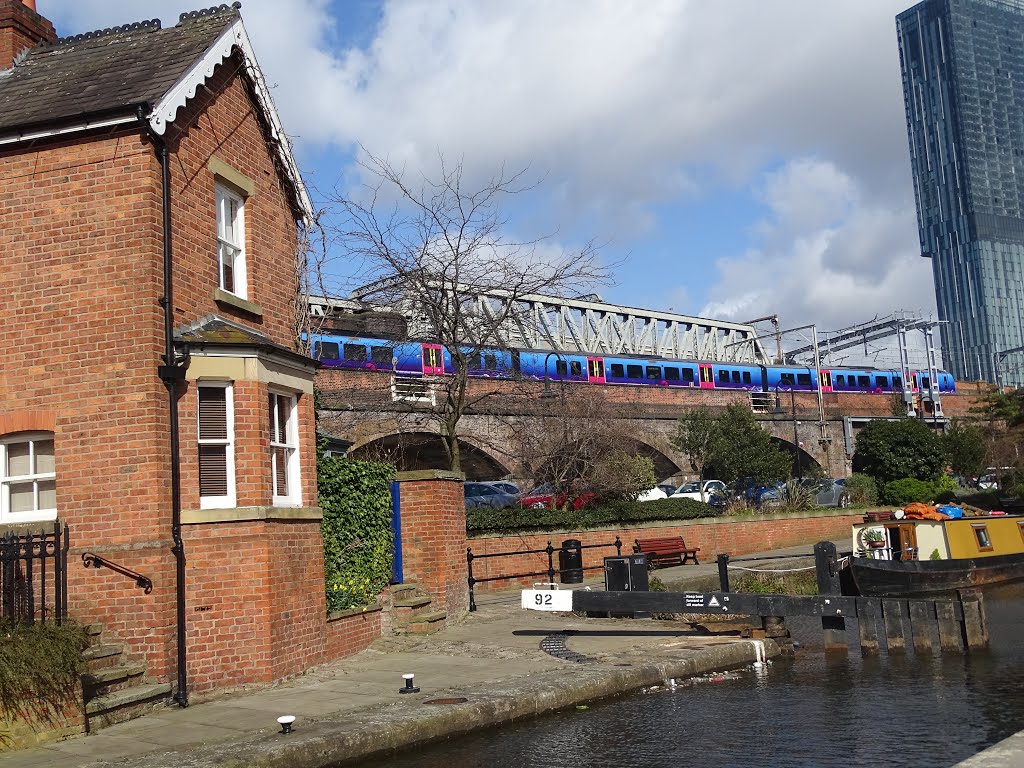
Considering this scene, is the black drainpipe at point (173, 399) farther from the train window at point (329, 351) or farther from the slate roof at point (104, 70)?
the train window at point (329, 351)

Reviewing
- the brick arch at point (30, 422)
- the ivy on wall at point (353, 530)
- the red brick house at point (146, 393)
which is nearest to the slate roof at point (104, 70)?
the red brick house at point (146, 393)

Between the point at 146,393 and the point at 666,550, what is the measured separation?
57.5ft

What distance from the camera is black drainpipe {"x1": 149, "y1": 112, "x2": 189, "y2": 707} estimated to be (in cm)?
1026

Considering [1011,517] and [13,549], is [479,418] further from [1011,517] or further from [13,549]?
[13,549]

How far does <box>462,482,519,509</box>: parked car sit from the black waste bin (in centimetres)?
797

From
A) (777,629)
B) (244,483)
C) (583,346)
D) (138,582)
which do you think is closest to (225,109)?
(244,483)

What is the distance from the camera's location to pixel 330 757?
8125 millimetres

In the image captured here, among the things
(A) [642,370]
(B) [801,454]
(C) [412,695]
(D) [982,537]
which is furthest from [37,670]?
(B) [801,454]

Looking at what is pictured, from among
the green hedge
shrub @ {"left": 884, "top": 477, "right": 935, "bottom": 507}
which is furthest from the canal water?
shrub @ {"left": 884, "top": 477, "right": 935, "bottom": 507}

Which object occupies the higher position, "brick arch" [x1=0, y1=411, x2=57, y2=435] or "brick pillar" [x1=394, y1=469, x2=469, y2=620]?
"brick arch" [x1=0, y1=411, x2=57, y2=435]

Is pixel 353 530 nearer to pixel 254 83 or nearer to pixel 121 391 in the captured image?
pixel 121 391

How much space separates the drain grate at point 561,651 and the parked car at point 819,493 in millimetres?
20652

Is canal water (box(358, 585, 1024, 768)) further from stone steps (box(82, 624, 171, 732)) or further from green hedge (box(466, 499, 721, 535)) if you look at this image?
green hedge (box(466, 499, 721, 535))

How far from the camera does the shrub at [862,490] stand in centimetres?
3806
